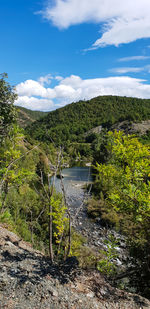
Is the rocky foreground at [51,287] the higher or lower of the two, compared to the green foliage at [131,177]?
lower

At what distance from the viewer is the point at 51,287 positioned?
120 inches

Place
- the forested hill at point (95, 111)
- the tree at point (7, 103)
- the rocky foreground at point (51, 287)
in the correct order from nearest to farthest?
the rocky foreground at point (51, 287), the tree at point (7, 103), the forested hill at point (95, 111)

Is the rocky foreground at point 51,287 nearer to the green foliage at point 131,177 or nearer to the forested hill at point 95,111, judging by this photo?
the green foliage at point 131,177

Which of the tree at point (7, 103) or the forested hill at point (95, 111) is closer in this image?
the tree at point (7, 103)

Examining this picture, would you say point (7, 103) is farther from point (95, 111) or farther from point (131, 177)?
point (95, 111)

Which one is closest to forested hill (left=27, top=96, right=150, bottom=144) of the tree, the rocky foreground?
the tree

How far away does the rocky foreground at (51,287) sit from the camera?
2.72m

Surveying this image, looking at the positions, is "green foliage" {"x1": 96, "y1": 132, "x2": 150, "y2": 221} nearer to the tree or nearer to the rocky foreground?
the rocky foreground

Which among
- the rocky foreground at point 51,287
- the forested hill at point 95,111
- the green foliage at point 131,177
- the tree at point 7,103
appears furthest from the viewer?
the forested hill at point 95,111

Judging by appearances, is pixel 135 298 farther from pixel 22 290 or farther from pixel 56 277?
pixel 22 290

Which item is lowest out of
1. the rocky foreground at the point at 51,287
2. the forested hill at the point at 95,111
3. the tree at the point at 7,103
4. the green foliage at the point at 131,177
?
the rocky foreground at the point at 51,287

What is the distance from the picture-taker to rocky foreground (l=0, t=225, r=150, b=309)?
272cm

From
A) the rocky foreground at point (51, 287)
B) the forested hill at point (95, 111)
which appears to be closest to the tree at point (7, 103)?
the rocky foreground at point (51, 287)

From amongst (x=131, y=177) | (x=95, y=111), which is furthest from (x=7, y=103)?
(x=95, y=111)
